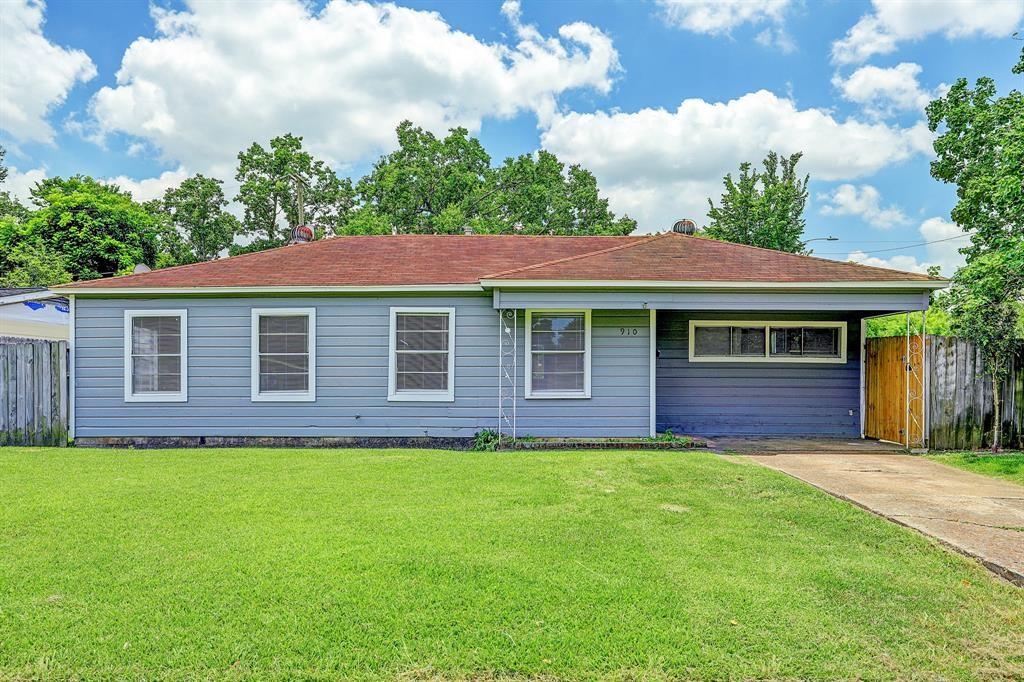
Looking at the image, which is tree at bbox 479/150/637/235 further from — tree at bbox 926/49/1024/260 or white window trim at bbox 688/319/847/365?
white window trim at bbox 688/319/847/365

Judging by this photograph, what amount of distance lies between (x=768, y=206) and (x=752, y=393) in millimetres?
13986

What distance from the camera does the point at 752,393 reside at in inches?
436

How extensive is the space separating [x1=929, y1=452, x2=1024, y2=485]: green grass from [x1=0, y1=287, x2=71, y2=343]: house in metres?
18.0

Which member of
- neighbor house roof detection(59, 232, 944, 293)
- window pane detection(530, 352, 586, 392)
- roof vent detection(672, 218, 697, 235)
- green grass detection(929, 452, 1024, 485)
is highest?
roof vent detection(672, 218, 697, 235)

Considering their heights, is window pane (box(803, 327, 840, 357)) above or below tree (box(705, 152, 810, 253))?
below

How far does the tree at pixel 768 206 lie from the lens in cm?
2228

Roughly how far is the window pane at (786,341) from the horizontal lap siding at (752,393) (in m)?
0.23

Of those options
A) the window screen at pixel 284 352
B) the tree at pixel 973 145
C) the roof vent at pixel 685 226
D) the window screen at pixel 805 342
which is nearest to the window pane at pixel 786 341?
the window screen at pixel 805 342

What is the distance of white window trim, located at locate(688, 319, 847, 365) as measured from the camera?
11.0 m

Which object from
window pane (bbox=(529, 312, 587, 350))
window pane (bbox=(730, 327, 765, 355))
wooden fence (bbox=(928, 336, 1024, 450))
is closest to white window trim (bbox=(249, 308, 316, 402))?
window pane (bbox=(529, 312, 587, 350))

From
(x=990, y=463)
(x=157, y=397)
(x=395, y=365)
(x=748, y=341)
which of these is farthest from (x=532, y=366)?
(x=990, y=463)

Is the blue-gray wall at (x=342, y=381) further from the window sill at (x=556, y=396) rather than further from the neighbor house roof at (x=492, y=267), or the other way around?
the neighbor house roof at (x=492, y=267)

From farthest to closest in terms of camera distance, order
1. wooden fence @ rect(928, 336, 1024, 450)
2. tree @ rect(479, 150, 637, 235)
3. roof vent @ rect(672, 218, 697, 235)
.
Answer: tree @ rect(479, 150, 637, 235) < roof vent @ rect(672, 218, 697, 235) < wooden fence @ rect(928, 336, 1024, 450)

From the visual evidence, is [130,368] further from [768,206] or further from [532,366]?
[768,206]
